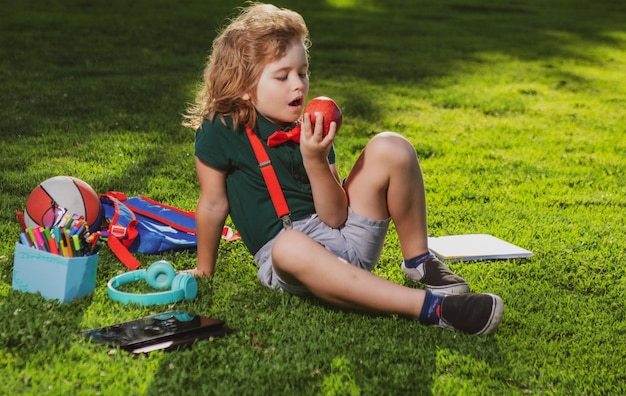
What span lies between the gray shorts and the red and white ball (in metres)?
1.06

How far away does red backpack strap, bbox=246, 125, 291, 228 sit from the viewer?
3.68 m

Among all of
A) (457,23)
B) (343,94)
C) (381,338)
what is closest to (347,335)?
(381,338)

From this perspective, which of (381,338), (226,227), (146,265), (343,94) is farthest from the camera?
(343,94)

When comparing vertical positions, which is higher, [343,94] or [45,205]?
[45,205]

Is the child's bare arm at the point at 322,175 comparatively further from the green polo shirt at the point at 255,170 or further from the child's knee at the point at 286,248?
the child's knee at the point at 286,248

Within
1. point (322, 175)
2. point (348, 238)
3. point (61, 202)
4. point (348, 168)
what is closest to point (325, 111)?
point (322, 175)

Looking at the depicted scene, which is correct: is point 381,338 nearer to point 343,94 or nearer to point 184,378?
point 184,378

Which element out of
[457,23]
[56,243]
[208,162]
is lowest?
[457,23]

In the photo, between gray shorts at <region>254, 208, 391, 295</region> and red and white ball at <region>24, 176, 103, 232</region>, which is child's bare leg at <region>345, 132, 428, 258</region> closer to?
gray shorts at <region>254, 208, 391, 295</region>

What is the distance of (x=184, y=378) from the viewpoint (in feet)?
9.55

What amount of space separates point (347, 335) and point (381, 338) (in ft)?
0.43

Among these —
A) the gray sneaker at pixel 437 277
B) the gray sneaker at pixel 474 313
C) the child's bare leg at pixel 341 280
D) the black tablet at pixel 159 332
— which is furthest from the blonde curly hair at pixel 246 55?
the gray sneaker at pixel 474 313

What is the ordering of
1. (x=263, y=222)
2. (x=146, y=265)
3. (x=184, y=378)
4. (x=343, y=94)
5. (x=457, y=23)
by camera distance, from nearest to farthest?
(x=184, y=378) < (x=263, y=222) < (x=146, y=265) < (x=343, y=94) < (x=457, y=23)

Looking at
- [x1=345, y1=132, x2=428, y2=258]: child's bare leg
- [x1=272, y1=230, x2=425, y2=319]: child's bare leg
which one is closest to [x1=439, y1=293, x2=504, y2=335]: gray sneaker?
[x1=272, y1=230, x2=425, y2=319]: child's bare leg
